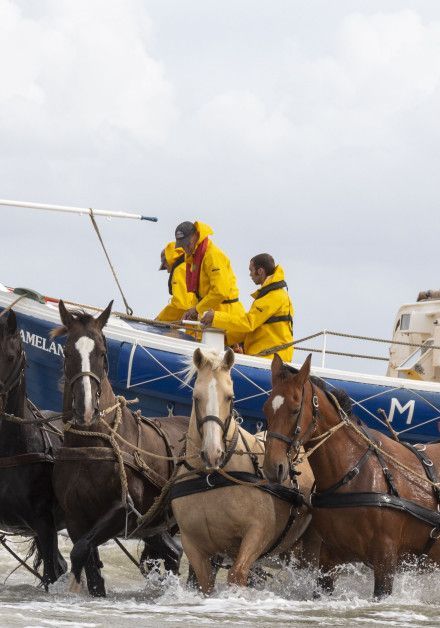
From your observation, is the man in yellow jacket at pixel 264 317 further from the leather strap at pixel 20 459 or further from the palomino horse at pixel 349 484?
the palomino horse at pixel 349 484

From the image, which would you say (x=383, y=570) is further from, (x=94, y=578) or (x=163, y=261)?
(x=163, y=261)

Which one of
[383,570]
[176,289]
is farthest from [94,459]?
[176,289]

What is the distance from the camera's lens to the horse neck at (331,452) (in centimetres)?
842

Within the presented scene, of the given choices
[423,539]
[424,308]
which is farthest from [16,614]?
[424,308]

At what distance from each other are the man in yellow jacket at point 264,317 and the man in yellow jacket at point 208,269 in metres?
0.22

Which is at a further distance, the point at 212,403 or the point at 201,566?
the point at 201,566

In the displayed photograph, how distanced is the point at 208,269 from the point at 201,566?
5.51 metres

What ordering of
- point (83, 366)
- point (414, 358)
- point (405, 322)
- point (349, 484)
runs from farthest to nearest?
point (405, 322)
point (414, 358)
point (83, 366)
point (349, 484)

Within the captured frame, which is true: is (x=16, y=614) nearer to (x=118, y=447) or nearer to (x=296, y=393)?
(x=118, y=447)

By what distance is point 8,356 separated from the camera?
A: 367 inches

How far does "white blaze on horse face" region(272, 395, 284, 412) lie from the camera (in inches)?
321

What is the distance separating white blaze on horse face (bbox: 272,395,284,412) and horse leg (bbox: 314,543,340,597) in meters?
1.12

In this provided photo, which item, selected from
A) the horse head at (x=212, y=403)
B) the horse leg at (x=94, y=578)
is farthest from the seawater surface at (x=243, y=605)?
the horse head at (x=212, y=403)

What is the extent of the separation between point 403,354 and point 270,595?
8744mm
